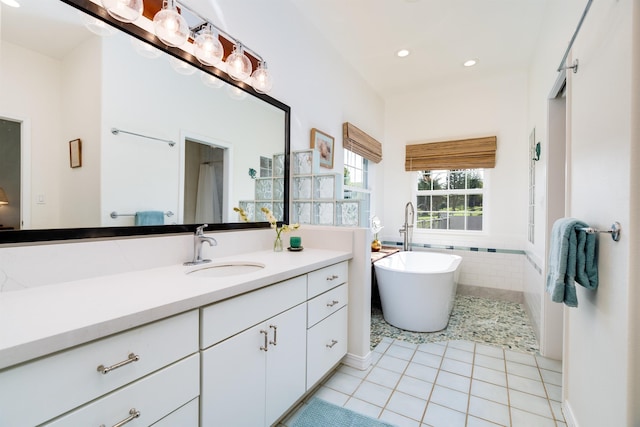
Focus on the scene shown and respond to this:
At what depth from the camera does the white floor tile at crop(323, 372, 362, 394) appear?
179 cm

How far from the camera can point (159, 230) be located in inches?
56.6

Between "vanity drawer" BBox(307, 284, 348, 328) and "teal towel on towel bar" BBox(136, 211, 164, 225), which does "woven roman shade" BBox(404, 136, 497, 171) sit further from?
"teal towel on towel bar" BBox(136, 211, 164, 225)

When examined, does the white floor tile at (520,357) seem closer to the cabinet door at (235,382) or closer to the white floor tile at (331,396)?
the white floor tile at (331,396)

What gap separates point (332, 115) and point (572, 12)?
1.97 metres

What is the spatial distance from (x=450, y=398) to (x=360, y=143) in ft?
9.10

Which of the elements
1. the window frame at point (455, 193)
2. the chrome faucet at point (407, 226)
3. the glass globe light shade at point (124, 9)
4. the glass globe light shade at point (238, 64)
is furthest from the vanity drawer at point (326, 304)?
the window frame at point (455, 193)

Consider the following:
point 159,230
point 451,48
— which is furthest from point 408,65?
point 159,230

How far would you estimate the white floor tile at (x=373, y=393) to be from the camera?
1.68m

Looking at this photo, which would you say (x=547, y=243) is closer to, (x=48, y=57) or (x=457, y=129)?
(x=457, y=129)

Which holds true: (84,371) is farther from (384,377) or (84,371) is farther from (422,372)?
(422,372)

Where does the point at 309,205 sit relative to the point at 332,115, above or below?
below

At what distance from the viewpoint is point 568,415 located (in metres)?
1.52

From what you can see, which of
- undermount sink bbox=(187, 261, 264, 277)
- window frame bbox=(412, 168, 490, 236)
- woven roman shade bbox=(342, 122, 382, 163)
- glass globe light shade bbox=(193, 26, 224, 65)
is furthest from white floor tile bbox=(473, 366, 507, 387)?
glass globe light shade bbox=(193, 26, 224, 65)

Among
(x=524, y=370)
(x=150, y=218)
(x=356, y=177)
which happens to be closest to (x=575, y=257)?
(x=524, y=370)
